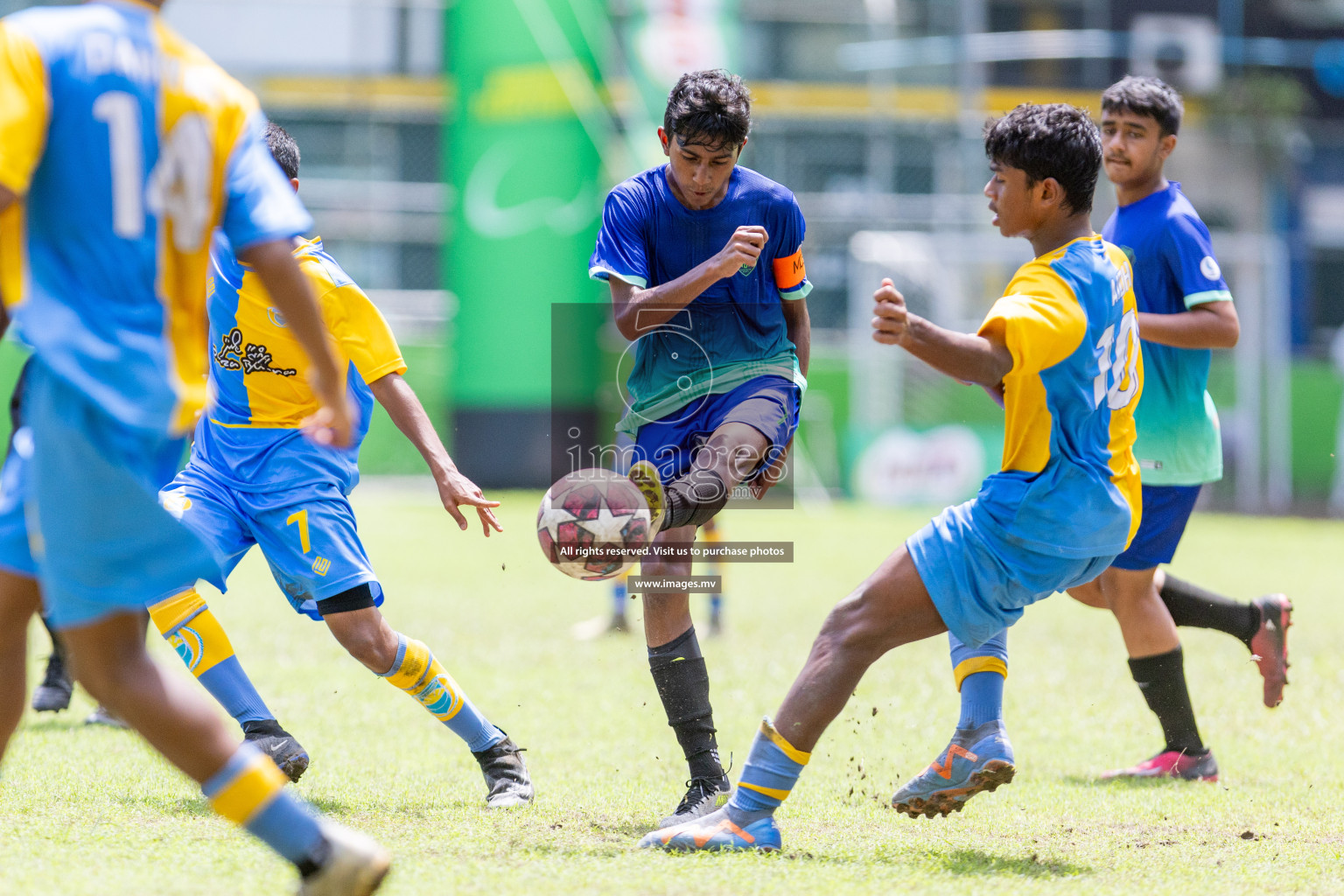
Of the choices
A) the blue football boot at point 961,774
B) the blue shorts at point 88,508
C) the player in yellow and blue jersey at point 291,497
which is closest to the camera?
the blue shorts at point 88,508

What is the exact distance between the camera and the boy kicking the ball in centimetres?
419

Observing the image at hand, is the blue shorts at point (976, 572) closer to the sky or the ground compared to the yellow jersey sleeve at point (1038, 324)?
closer to the ground

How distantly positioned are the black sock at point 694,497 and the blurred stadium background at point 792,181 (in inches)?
587

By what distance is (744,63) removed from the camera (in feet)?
75.2

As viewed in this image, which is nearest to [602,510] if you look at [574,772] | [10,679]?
[574,772]

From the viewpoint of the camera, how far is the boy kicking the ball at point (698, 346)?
419cm

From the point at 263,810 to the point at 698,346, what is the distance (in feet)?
6.62

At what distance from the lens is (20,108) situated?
8.67 ft

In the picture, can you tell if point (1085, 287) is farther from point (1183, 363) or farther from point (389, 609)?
point (389, 609)

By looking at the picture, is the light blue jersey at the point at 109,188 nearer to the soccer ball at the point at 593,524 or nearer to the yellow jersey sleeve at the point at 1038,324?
the soccer ball at the point at 593,524

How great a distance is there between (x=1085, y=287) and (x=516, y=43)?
1834cm

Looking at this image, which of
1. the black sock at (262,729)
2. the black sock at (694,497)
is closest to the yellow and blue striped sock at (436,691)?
the black sock at (262,729)

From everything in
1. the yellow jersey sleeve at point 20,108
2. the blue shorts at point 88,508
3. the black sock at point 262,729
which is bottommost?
the black sock at point 262,729

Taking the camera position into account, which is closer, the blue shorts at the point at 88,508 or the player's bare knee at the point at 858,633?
the blue shorts at the point at 88,508
